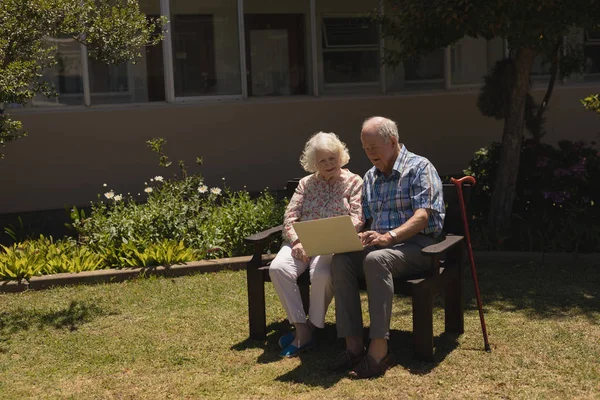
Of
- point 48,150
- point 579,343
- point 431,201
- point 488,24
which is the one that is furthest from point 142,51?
point 579,343

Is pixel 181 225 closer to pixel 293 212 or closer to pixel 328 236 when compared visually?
pixel 293 212

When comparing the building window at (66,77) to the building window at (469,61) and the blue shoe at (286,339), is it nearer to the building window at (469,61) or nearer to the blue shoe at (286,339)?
the building window at (469,61)

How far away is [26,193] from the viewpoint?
9.77 meters

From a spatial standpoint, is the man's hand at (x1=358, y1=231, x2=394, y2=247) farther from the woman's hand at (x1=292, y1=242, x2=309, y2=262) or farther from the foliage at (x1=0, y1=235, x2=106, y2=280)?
the foliage at (x1=0, y1=235, x2=106, y2=280)

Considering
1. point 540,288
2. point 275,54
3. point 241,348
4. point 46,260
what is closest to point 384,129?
point 241,348

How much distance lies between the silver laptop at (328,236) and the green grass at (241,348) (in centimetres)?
70

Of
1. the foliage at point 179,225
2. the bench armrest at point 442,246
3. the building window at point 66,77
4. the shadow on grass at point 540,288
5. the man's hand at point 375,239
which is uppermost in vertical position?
the building window at point 66,77

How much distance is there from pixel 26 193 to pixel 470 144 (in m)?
5.98

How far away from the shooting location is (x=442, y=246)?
514 centimetres

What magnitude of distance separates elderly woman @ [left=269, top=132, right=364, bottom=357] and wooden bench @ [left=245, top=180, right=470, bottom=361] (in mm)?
139

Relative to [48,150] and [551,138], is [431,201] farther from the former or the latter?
[551,138]

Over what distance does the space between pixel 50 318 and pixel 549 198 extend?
4.76m

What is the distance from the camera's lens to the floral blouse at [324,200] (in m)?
5.59

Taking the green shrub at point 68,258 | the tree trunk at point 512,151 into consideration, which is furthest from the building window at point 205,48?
the tree trunk at point 512,151
